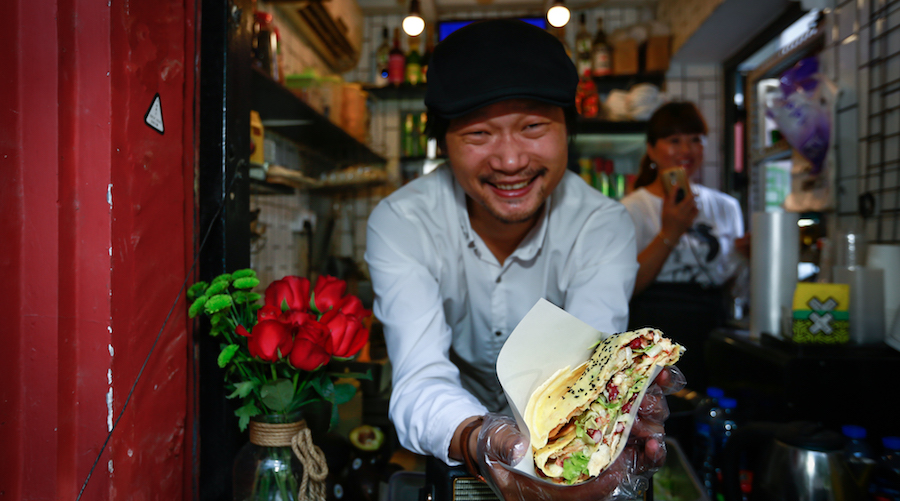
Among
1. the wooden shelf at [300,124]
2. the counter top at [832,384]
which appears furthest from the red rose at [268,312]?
the counter top at [832,384]

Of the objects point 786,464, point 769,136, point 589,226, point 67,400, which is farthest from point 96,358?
→ point 769,136

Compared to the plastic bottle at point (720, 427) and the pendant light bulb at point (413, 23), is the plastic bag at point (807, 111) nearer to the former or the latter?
the plastic bottle at point (720, 427)

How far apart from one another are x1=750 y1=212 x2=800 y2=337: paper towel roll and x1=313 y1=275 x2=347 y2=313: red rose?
1.05 m

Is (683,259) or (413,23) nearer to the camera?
(683,259)

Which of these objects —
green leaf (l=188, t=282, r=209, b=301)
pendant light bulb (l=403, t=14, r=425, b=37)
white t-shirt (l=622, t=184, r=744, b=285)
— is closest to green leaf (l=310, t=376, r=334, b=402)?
green leaf (l=188, t=282, r=209, b=301)

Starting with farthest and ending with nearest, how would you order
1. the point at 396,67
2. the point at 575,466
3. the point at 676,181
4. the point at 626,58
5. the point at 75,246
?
1. the point at 396,67
2. the point at 626,58
3. the point at 676,181
4. the point at 75,246
5. the point at 575,466

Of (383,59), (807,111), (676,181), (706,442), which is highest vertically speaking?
(383,59)

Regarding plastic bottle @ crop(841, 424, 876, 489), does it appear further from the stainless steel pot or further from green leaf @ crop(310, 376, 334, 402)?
green leaf @ crop(310, 376, 334, 402)

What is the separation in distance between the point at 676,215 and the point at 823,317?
2.22 feet

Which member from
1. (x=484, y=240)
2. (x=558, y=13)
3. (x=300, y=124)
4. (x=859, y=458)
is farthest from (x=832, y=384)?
(x=558, y=13)

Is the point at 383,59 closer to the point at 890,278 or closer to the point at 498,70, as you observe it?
the point at 498,70

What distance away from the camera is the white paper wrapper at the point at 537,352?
0.53 metres

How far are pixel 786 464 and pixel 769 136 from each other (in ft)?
5.67

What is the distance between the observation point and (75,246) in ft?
2.11
